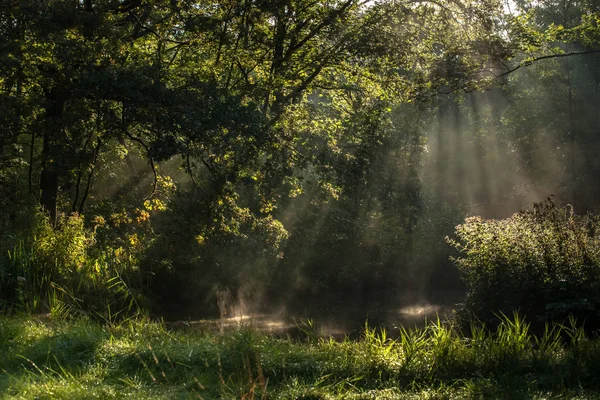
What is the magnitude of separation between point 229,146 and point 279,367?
17.6ft

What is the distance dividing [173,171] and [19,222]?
441 inches

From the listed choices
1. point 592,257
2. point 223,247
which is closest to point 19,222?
point 223,247

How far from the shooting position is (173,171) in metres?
22.2

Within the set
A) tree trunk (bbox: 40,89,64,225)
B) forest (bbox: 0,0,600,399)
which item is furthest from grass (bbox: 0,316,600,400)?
tree trunk (bbox: 40,89,64,225)

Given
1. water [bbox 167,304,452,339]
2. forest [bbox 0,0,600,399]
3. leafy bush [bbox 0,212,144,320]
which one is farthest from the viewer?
water [bbox 167,304,452,339]

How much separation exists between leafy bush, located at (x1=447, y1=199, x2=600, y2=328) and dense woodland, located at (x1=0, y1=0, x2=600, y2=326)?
0.04m

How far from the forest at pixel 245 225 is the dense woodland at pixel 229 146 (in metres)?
0.06

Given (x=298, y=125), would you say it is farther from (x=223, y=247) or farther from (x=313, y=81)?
(x=223, y=247)

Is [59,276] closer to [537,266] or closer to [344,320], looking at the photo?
[537,266]

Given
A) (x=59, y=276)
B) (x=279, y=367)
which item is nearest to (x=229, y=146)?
(x=59, y=276)

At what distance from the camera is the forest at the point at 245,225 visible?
6.12 metres

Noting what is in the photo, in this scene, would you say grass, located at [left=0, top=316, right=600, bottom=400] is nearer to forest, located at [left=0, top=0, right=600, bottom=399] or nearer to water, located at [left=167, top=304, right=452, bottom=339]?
forest, located at [left=0, top=0, right=600, bottom=399]

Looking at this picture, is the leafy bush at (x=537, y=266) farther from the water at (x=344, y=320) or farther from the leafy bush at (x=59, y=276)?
the leafy bush at (x=59, y=276)

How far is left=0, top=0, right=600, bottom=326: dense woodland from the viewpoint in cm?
1045
